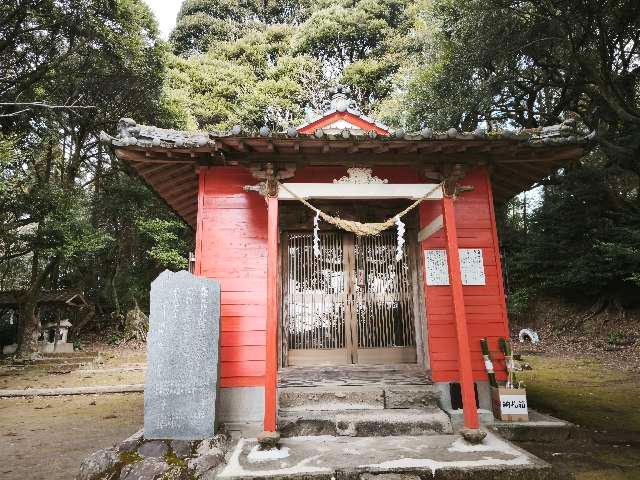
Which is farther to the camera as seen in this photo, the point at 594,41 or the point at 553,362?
the point at 553,362

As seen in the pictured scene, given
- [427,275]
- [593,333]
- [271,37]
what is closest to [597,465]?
[427,275]

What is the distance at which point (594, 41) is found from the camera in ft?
36.0

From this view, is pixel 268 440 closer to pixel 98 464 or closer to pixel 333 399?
pixel 333 399

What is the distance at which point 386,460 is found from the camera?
442 centimetres

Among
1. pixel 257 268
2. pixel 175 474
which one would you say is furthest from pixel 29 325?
pixel 175 474

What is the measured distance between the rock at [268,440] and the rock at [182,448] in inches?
34.8

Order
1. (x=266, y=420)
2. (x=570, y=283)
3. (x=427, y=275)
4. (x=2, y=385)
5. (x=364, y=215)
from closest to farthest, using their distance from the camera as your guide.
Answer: (x=266, y=420) → (x=427, y=275) → (x=364, y=215) → (x=2, y=385) → (x=570, y=283)

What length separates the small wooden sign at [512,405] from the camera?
5582 mm

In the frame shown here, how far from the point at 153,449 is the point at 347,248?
15.0 ft

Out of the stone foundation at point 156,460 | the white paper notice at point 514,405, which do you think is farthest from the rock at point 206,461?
the white paper notice at point 514,405

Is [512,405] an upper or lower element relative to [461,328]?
lower

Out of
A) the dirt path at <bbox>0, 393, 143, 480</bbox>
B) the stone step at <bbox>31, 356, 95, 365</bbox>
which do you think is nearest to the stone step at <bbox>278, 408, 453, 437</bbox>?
the dirt path at <bbox>0, 393, 143, 480</bbox>

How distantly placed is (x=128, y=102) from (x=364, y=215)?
53.1 ft

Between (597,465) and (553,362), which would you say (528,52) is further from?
(597,465)
